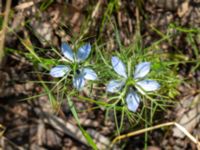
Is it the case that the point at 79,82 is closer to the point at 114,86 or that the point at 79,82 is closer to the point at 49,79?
the point at 114,86

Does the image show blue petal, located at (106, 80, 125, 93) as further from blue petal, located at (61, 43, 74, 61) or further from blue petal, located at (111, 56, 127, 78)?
blue petal, located at (61, 43, 74, 61)

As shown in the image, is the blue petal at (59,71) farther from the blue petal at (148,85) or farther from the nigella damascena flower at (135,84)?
the blue petal at (148,85)

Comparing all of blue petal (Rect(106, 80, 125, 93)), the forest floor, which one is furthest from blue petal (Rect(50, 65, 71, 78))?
the forest floor

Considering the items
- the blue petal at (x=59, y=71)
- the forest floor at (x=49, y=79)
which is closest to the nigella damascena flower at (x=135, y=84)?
the blue petal at (x=59, y=71)

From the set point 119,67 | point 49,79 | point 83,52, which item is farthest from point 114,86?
point 49,79

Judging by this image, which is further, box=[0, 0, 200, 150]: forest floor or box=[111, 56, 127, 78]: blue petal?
box=[0, 0, 200, 150]: forest floor
